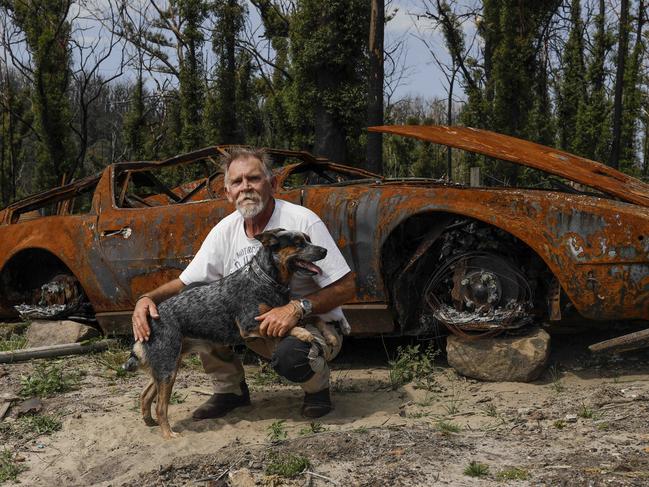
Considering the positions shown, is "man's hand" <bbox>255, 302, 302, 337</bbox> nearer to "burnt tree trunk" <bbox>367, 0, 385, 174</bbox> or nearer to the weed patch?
the weed patch

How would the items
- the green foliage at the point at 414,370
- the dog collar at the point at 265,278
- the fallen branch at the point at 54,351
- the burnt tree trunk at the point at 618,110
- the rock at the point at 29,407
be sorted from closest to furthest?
the dog collar at the point at 265,278 → the rock at the point at 29,407 → the green foliage at the point at 414,370 → the fallen branch at the point at 54,351 → the burnt tree trunk at the point at 618,110

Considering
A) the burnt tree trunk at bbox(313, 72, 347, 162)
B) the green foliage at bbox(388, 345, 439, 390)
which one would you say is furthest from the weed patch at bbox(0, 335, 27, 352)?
the burnt tree trunk at bbox(313, 72, 347, 162)

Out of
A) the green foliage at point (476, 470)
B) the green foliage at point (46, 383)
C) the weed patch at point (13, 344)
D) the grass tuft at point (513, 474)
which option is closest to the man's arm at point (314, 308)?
the green foliage at point (476, 470)

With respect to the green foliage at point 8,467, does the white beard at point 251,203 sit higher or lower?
higher

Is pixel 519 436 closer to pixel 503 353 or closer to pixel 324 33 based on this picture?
pixel 503 353

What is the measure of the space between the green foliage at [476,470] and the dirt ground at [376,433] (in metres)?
0.02

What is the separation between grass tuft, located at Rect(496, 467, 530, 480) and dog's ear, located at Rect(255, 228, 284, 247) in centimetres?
148

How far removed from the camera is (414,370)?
4.54 metres

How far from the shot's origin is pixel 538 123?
19953 millimetres

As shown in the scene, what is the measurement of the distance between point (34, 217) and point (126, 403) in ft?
10.3

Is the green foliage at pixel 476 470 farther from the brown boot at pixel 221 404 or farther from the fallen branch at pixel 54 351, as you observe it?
the fallen branch at pixel 54 351

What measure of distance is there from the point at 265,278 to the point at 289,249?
197 mm

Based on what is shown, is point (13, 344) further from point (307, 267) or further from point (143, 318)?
point (307, 267)

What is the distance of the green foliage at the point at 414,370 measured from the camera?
4.41 m
